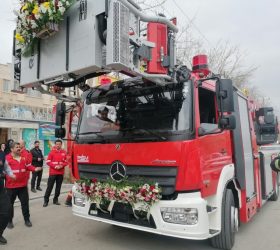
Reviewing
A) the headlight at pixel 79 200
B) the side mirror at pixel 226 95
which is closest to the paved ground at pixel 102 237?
the headlight at pixel 79 200

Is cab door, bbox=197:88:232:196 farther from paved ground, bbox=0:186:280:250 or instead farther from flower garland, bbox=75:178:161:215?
paved ground, bbox=0:186:280:250

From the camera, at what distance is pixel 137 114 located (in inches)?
193

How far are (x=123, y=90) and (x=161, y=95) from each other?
2.26 feet

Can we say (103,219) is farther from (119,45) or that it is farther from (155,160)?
(119,45)

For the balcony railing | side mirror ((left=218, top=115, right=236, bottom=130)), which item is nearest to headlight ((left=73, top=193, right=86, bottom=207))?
side mirror ((left=218, top=115, right=236, bottom=130))

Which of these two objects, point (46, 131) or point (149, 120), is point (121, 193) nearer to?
point (149, 120)

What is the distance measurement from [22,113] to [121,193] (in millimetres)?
26876

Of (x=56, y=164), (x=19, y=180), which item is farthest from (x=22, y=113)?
(x=19, y=180)

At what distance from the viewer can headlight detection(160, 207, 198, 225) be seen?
13.6ft

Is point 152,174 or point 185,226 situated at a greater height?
point 152,174

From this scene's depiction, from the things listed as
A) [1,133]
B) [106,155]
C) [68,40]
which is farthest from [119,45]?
[1,133]

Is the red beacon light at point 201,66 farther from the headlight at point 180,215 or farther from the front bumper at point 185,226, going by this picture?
the headlight at point 180,215

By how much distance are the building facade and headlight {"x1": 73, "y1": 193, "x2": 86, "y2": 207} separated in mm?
19681

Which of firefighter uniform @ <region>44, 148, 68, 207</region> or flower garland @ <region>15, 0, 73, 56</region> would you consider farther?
firefighter uniform @ <region>44, 148, 68, 207</region>
